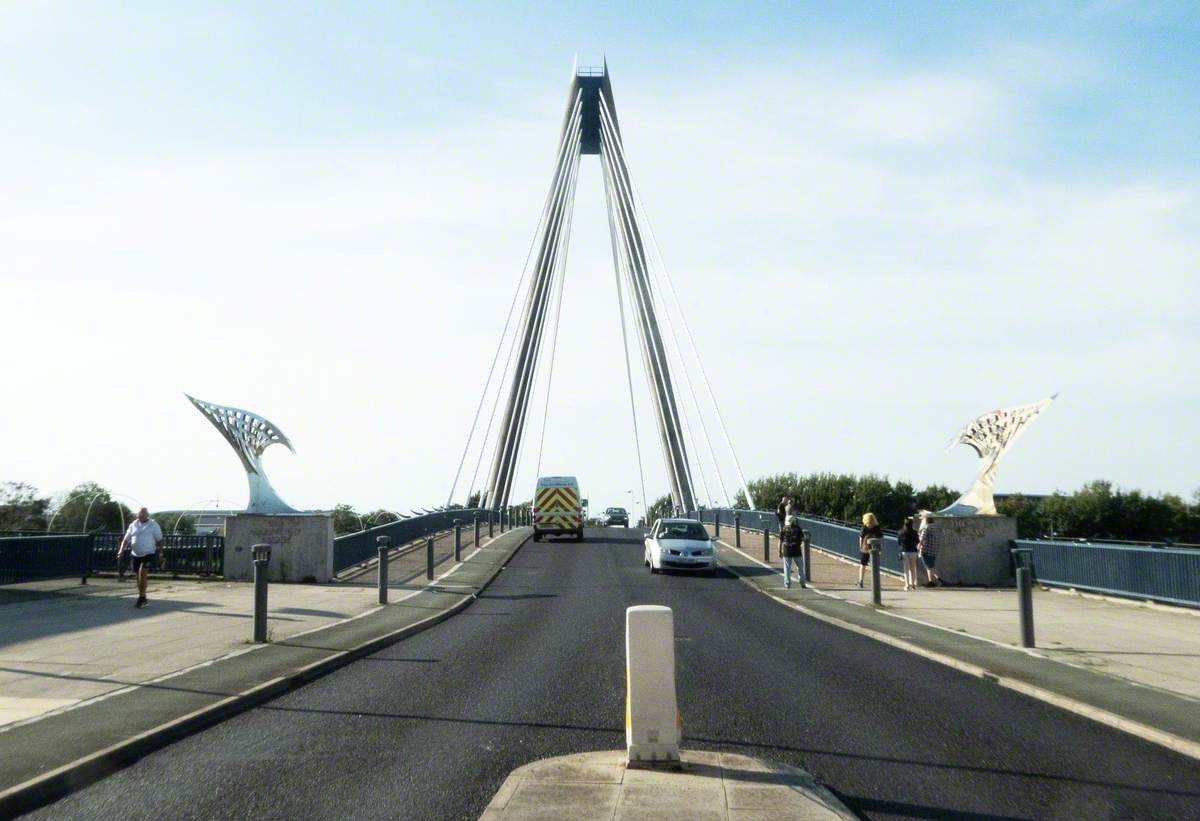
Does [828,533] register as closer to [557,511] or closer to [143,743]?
[557,511]

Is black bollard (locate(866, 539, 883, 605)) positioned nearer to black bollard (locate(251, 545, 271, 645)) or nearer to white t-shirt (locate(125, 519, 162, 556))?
black bollard (locate(251, 545, 271, 645))

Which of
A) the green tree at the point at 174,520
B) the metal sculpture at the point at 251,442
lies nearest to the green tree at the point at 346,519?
the green tree at the point at 174,520

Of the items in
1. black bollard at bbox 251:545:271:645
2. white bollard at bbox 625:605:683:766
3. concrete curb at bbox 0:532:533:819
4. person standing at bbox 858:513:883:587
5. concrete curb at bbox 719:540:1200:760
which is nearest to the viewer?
concrete curb at bbox 0:532:533:819

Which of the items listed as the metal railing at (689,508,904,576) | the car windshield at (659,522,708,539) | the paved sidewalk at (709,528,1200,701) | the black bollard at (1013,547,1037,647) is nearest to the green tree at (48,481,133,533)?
the metal railing at (689,508,904,576)

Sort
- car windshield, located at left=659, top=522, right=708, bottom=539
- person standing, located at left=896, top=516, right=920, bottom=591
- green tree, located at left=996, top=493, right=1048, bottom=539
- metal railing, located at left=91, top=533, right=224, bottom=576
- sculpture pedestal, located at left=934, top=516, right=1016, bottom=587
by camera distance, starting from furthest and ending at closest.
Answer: green tree, located at left=996, top=493, right=1048, bottom=539 < car windshield, located at left=659, top=522, right=708, bottom=539 < sculpture pedestal, located at left=934, top=516, right=1016, bottom=587 < metal railing, located at left=91, top=533, right=224, bottom=576 < person standing, located at left=896, top=516, right=920, bottom=591

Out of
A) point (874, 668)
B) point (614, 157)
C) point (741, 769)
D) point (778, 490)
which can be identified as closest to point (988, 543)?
point (874, 668)

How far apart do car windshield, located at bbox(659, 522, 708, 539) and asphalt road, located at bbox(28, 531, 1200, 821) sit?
47.8 feet

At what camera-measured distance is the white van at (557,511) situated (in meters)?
43.1

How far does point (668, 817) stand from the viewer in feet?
21.6

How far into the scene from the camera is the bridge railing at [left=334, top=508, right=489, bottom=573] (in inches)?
1122

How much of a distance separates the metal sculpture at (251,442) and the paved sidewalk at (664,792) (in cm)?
2143

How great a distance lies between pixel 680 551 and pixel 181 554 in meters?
11.7

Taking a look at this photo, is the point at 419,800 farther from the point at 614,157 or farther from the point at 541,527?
the point at 614,157

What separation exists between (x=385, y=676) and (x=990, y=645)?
7.82m
